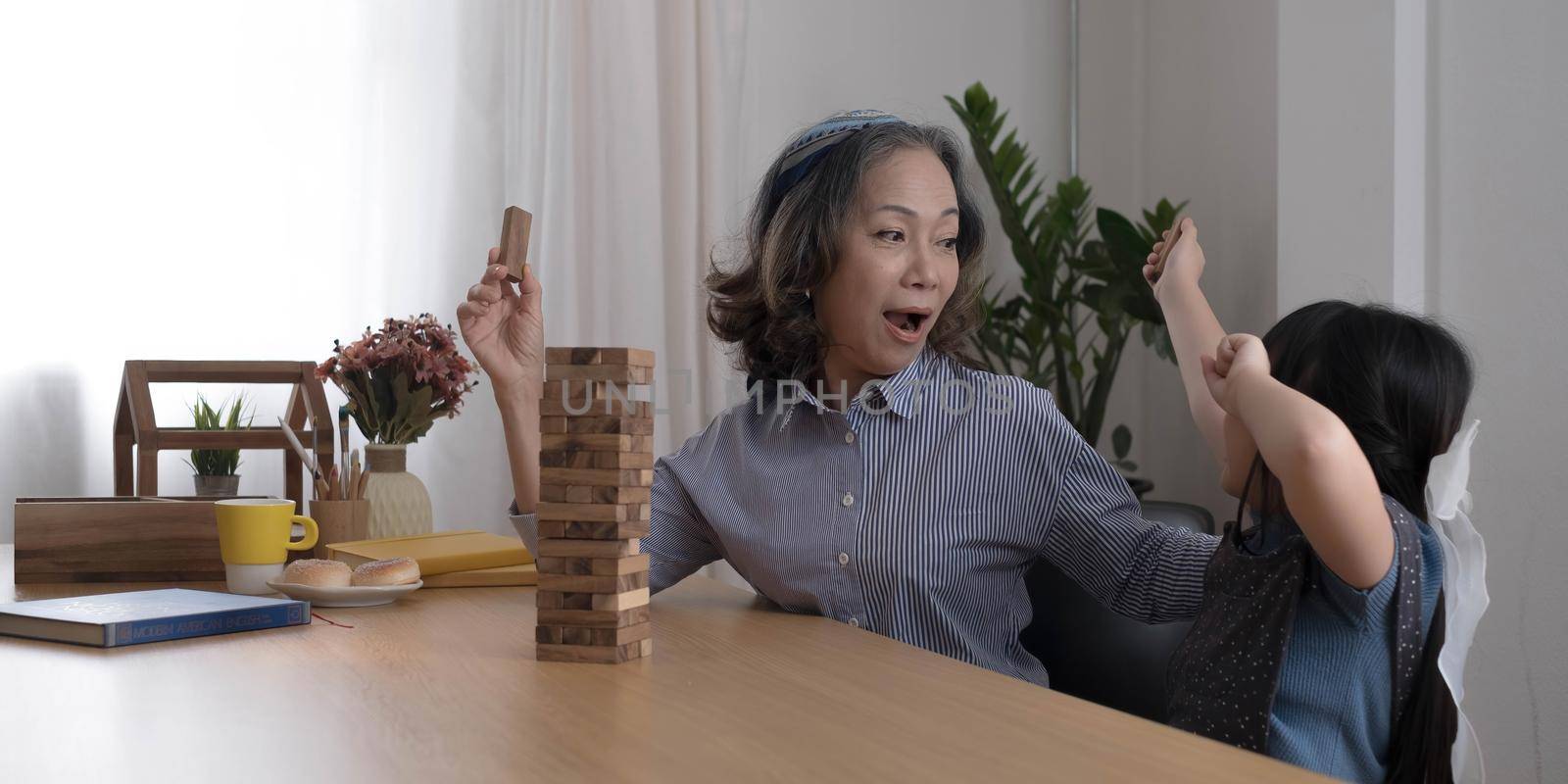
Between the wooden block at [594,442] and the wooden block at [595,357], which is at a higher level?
the wooden block at [595,357]

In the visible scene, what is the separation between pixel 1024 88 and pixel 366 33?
5.61 feet

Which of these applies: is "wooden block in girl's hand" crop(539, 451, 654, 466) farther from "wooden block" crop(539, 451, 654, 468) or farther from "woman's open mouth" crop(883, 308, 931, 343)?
"woman's open mouth" crop(883, 308, 931, 343)

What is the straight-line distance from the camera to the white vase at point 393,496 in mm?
1836

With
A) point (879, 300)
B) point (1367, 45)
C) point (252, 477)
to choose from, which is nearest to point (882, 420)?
point (879, 300)

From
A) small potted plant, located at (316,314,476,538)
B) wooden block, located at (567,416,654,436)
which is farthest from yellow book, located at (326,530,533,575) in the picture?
wooden block, located at (567,416,654,436)

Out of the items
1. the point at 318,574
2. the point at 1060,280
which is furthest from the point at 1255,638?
the point at 1060,280

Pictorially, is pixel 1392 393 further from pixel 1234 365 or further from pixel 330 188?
pixel 330 188

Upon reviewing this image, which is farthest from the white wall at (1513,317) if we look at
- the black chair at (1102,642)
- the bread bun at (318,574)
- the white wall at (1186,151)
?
the bread bun at (318,574)

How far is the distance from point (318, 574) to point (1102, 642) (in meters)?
0.85

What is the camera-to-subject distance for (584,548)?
100cm

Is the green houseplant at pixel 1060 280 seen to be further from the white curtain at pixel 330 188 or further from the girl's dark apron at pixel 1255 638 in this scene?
the girl's dark apron at pixel 1255 638

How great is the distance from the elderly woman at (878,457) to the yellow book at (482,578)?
0.06m

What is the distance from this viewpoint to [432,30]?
2.76 m

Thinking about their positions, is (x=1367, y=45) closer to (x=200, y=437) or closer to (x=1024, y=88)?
(x=1024, y=88)
